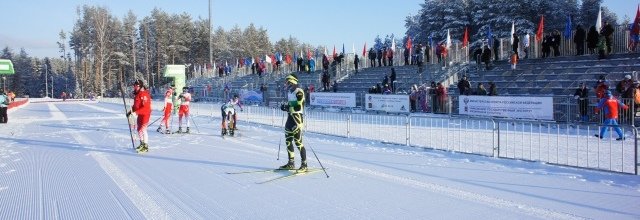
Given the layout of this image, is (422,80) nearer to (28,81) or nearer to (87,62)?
(87,62)

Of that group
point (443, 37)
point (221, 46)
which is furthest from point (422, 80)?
point (221, 46)

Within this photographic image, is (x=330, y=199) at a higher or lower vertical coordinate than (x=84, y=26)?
lower

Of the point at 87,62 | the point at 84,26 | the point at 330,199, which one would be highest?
the point at 84,26

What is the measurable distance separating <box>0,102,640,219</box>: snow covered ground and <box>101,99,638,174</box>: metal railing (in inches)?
26.0

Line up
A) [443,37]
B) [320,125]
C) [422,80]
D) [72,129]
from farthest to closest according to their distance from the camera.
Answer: [443,37] < [422,80] < [72,129] < [320,125]

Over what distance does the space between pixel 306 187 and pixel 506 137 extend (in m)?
5.59

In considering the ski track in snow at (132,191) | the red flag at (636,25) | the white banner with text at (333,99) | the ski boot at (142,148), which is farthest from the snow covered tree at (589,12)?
the ski track in snow at (132,191)

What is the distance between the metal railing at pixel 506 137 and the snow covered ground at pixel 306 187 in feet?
2.17

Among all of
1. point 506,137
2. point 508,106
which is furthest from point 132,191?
point 508,106

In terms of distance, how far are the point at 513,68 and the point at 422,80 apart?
5805 millimetres

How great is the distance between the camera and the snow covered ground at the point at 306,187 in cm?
632

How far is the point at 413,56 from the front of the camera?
3378cm

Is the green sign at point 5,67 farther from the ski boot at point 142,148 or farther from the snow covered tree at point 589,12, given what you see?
the snow covered tree at point 589,12

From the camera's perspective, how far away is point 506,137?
11.1 metres
